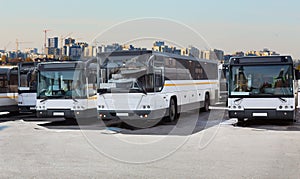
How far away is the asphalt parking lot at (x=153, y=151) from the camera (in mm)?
8023

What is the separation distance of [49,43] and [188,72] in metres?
79.2

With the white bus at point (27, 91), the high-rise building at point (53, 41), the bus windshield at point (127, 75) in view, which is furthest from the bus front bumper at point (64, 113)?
the high-rise building at point (53, 41)

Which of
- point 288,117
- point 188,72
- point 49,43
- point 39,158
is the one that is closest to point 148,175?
point 39,158

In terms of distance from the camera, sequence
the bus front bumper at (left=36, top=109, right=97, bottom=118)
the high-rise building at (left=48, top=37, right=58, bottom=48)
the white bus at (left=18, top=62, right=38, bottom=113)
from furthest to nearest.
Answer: the high-rise building at (left=48, top=37, right=58, bottom=48) < the white bus at (left=18, top=62, right=38, bottom=113) < the bus front bumper at (left=36, top=109, right=97, bottom=118)

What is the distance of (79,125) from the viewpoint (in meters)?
16.6

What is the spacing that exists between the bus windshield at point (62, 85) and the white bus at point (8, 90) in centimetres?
374

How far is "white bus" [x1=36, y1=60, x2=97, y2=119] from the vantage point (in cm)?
1631

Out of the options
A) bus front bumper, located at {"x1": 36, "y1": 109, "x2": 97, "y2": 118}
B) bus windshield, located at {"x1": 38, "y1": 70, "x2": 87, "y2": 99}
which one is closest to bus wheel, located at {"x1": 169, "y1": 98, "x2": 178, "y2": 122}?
bus front bumper, located at {"x1": 36, "y1": 109, "x2": 97, "y2": 118}

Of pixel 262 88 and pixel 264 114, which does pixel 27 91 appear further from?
pixel 264 114

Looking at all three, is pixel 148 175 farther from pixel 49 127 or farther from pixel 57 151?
pixel 49 127

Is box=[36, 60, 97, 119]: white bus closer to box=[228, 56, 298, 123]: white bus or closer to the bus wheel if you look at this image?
the bus wheel

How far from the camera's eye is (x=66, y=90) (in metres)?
16.5

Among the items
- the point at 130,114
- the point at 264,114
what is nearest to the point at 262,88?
the point at 264,114

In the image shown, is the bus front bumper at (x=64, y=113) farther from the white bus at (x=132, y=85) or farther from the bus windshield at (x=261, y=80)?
the bus windshield at (x=261, y=80)
